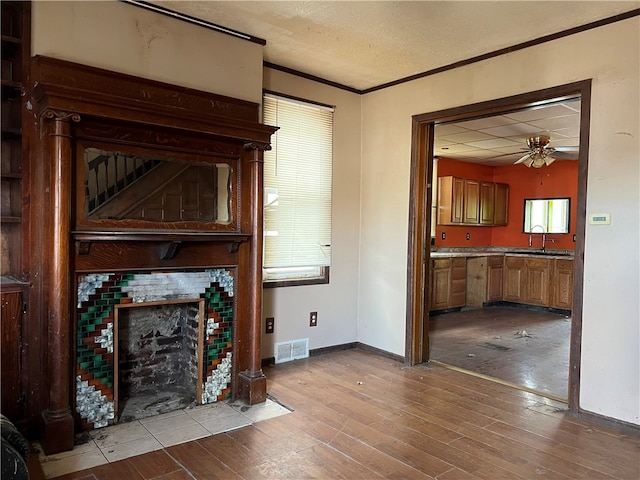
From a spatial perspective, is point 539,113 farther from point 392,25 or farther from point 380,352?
point 380,352

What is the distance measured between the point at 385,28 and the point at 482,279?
16.5ft

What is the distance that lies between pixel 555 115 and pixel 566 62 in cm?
167

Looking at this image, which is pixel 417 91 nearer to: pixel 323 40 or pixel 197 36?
pixel 323 40

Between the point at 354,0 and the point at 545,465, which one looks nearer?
the point at 545,465

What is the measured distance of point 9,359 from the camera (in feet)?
7.98

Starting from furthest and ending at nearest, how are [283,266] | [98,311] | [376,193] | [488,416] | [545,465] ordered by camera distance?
1. [376,193]
2. [283,266]
3. [488,416]
4. [98,311]
5. [545,465]

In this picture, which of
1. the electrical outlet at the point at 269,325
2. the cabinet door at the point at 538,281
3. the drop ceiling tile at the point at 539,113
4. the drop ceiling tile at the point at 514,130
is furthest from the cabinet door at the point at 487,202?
the electrical outlet at the point at 269,325

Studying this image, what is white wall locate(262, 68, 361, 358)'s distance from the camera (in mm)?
4043

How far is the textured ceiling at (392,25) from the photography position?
2.77 metres

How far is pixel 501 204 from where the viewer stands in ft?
26.2

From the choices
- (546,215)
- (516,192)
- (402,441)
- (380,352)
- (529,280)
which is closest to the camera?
(402,441)

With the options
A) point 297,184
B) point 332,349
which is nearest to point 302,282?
point 332,349

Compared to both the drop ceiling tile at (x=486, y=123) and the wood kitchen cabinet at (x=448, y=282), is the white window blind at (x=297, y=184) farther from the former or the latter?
the wood kitchen cabinet at (x=448, y=282)

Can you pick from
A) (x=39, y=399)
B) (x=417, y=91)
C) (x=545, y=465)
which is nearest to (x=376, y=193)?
(x=417, y=91)
